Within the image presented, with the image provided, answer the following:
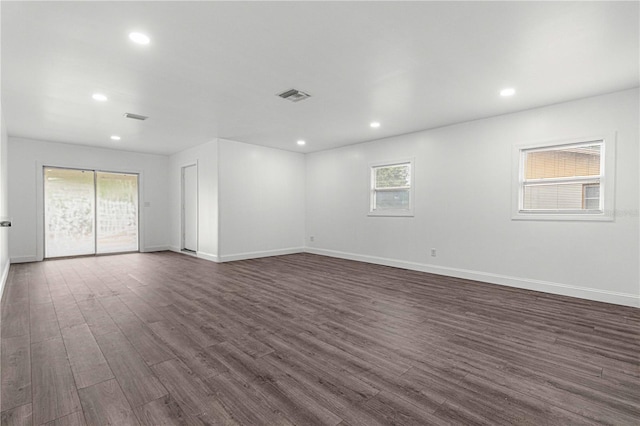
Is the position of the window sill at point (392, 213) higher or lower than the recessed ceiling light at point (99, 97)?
lower

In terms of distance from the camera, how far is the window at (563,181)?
3863 millimetres

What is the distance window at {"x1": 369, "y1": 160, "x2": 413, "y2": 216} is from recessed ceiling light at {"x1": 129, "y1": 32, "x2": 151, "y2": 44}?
15.0 ft

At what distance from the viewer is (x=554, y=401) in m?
1.79

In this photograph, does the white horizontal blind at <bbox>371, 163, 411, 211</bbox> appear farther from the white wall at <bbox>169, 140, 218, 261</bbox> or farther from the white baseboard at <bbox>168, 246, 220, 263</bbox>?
the white baseboard at <bbox>168, 246, 220, 263</bbox>

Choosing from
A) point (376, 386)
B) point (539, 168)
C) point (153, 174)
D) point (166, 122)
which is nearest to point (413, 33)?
point (376, 386)

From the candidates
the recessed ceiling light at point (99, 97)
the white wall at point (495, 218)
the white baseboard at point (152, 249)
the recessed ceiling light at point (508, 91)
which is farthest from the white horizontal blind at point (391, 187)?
the white baseboard at point (152, 249)

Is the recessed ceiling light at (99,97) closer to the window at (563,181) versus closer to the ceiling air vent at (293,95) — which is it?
the ceiling air vent at (293,95)

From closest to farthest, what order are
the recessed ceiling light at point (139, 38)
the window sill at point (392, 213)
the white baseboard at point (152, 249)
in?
the recessed ceiling light at point (139, 38) < the window sill at point (392, 213) < the white baseboard at point (152, 249)

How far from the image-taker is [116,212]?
7.52 m

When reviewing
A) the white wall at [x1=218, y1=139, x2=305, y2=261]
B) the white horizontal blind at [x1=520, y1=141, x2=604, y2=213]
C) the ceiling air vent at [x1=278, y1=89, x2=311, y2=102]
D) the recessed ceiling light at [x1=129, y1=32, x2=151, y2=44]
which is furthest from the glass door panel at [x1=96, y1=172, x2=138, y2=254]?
the white horizontal blind at [x1=520, y1=141, x2=604, y2=213]

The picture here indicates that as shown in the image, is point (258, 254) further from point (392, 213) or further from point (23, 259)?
point (23, 259)

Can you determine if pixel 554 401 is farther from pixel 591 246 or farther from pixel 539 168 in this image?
pixel 539 168

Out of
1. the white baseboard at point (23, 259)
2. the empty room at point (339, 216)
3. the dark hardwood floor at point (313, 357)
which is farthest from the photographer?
the white baseboard at point (23, 259)

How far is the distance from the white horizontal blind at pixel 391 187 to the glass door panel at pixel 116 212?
618cm
